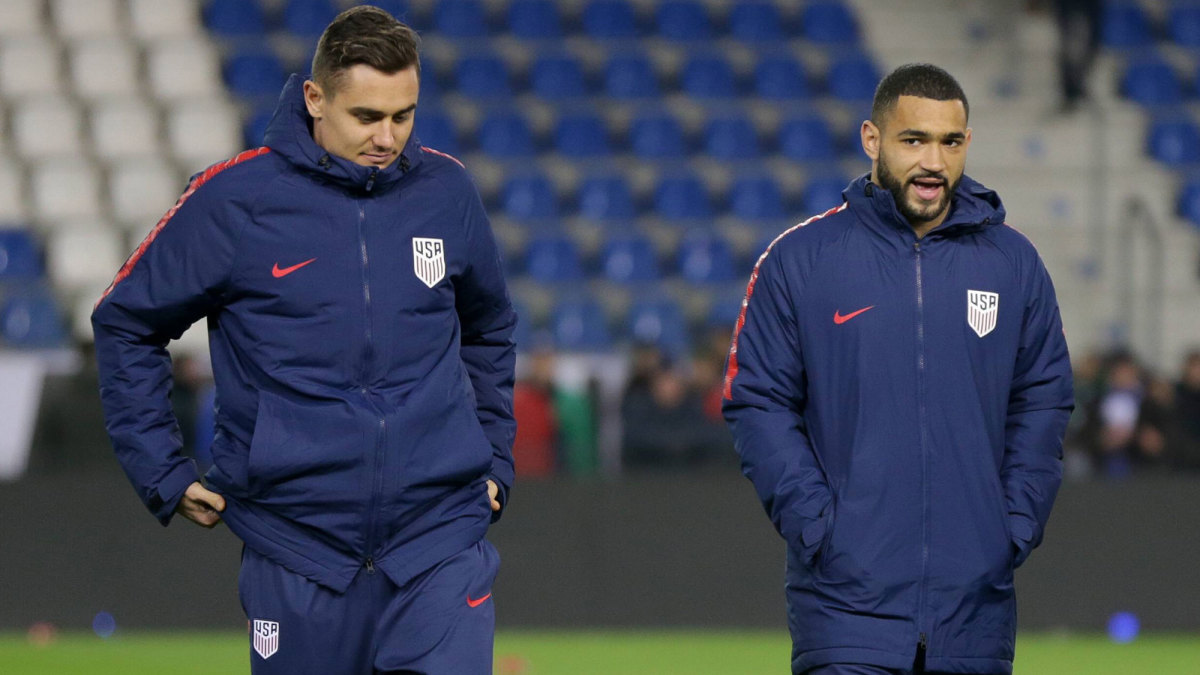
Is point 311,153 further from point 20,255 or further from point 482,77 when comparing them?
point 482,77

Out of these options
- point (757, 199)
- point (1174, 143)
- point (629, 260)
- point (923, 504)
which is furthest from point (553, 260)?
point (923, 504)

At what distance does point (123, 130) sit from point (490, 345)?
1134 centimetres

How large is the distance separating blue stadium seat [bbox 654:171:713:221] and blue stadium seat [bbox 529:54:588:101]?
126 centimetres

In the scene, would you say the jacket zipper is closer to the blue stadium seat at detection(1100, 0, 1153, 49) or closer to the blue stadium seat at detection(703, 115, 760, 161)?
the blue stadium seat at detection(703, 115, 760, 161)

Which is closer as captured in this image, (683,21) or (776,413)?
(776,413)

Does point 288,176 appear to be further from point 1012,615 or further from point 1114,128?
point 1114,128

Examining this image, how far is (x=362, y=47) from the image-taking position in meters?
3.92

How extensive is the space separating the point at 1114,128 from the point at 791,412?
41.0 ft

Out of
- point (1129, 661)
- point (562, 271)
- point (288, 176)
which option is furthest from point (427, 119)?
point (288, 176)

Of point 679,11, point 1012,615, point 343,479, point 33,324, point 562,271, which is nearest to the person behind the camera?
point 343,479

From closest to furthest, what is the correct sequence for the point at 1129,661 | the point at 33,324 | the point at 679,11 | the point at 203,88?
the point at 1129,661
the point at 33,324
the point at 203,88
the point at 679,11

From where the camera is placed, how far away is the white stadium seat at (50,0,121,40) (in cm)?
1545

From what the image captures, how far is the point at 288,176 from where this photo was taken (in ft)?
13.3

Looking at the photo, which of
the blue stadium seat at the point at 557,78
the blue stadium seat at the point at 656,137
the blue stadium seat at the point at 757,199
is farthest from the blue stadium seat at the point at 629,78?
the blue stadium seat at the point at 757,199
